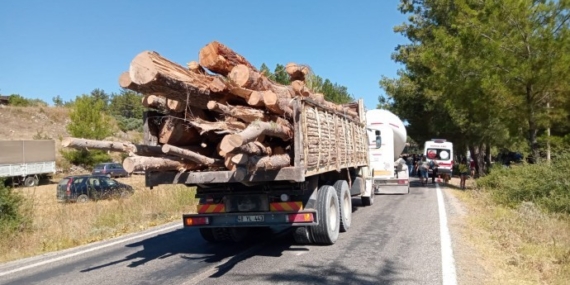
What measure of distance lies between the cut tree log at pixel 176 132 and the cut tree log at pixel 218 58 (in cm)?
93

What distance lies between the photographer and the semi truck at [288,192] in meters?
6.70

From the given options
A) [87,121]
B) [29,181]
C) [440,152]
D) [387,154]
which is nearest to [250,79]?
[387,154]

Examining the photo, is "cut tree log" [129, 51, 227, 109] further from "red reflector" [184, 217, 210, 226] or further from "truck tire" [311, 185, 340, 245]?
"truck tire" [311, 185, 340, 245]

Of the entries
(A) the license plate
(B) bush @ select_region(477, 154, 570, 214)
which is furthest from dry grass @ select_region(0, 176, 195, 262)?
(B) bush @ select_region(477, 154, 570, 214)

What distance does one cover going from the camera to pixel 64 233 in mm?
10547

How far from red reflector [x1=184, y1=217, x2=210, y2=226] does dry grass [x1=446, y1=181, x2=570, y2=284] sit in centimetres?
421

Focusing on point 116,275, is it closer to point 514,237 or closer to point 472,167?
point 514,237

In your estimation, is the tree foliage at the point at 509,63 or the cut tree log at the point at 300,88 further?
the tree foliage at the point at 509,63

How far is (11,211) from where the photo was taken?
12.1 m

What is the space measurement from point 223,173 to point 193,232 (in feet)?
13.4

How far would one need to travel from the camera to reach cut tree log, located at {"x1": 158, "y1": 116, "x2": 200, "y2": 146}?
687 centimetres

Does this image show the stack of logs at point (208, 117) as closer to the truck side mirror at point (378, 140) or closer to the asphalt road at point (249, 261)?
the asphalt road at point (249, 261)

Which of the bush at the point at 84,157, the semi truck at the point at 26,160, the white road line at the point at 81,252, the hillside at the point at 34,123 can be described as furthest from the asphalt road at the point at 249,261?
the hillside at the point at 34,123

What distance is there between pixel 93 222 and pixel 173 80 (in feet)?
24.1
